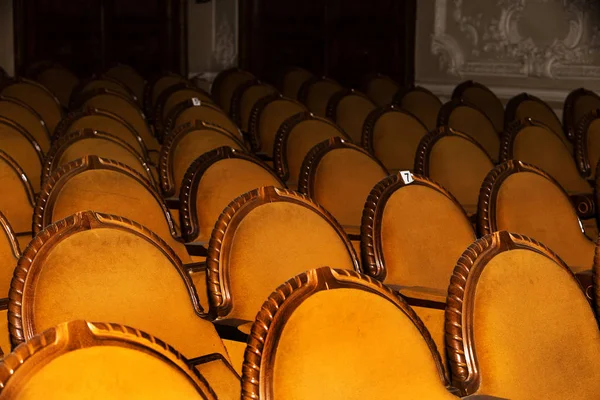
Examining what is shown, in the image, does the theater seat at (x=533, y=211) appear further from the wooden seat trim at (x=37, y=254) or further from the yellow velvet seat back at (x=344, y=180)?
the wooden seat trim at (x=37, y=254)

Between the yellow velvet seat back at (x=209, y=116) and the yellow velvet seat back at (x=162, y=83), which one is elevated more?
the yellow velvet seat back at (x=209, y=116)

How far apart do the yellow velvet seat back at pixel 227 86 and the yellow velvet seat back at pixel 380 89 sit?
0.83m

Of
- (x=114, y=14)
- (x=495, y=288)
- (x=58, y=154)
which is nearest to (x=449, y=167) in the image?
(x=58, y=154)

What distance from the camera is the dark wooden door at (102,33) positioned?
316 inches

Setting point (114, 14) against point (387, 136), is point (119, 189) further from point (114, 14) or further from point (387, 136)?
point (114, 14)

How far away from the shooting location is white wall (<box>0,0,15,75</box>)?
778 cm

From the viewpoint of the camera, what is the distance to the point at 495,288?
181cm

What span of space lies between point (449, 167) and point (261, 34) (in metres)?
4.94

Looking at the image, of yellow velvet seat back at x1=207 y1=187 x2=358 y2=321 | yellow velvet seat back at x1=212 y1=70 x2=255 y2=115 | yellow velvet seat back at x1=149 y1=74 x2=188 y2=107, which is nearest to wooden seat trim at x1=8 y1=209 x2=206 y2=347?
yellow velvet seat back at x1=207 y1=187 x2=358 y2=321

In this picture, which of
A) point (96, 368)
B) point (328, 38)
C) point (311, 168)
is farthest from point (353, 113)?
point (96, 368)

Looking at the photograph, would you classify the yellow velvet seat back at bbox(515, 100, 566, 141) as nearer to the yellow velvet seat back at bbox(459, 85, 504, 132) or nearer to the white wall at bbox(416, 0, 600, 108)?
the yellow velvet seat back at bbox(459, 85, 504, 132)

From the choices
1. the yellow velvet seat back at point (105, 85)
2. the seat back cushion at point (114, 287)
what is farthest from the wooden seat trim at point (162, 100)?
the seat back cushion at point (114, 287)

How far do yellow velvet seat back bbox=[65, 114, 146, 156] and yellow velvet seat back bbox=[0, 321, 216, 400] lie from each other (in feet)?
8.66

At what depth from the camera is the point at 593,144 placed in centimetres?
462
